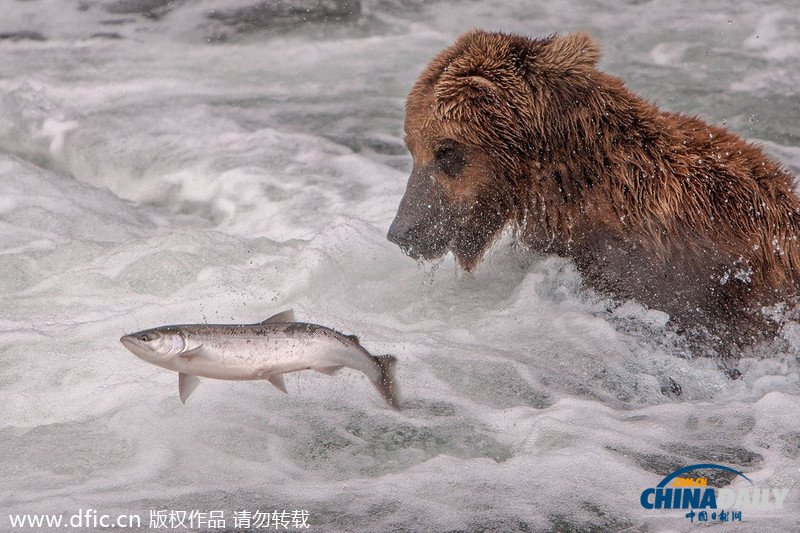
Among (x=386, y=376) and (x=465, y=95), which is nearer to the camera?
(x=386, y=376)

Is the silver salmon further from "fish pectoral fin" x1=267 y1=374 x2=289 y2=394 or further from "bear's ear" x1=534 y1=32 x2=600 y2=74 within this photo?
"bear's ear" x1=534 y1=32 x2=600 y2=74

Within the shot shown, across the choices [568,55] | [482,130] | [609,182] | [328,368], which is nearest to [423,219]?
[482,130]

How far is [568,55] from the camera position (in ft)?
15.2

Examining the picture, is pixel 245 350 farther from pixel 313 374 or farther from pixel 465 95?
pixel 465 95

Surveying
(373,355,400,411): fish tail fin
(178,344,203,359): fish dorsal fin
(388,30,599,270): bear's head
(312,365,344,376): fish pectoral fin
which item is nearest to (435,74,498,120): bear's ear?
(388,30,599,270): bear's head

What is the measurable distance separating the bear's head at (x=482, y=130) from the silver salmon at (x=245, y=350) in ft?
4.66

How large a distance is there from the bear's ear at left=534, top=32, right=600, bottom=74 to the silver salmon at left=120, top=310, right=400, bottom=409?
6.17ft

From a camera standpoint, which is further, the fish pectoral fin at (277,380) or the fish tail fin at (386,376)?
the fish tail fin at (386,376)

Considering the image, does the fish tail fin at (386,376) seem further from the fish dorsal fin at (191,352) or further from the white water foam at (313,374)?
the fish dorsal fin at (191,352)

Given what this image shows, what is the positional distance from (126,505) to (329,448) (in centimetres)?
86

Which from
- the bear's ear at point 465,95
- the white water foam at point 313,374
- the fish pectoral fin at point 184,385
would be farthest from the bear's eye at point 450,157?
the fish pectoral fin at point 184,385

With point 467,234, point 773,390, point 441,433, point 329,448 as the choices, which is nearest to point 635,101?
point 467,234

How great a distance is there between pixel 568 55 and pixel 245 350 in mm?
2297

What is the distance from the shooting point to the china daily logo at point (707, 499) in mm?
3510
